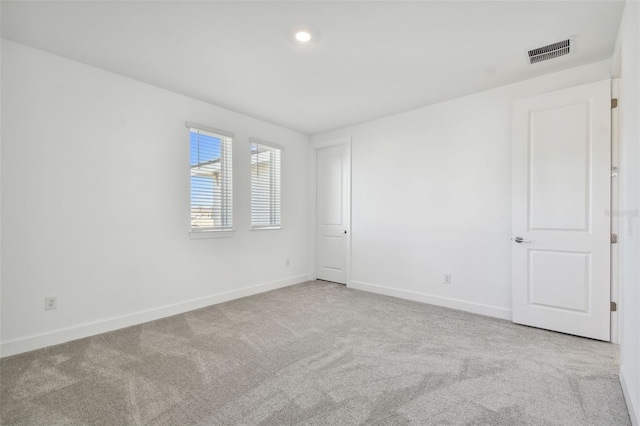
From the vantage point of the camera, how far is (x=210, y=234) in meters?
3.91

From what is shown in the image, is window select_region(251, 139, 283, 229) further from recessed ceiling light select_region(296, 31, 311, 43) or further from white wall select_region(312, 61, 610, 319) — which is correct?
recessed ceiling light select_region(296, 31, 311, 43)

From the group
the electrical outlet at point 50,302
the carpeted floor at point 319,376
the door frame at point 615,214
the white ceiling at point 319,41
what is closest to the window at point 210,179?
the white ceiling at point 319,41

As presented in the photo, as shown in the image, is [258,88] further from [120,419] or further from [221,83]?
[120,419]

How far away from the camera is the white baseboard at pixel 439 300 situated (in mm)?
3416

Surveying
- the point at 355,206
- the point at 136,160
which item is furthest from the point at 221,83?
the point at 355,206

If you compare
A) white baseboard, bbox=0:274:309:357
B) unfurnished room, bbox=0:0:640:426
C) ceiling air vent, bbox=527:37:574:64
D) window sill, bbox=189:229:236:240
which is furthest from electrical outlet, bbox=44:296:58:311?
ceiling air vent, bbox=527:37:574:64

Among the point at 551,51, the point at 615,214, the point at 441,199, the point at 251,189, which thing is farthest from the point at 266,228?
the point at 615,214

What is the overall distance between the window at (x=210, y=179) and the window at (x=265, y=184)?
1.40 ft

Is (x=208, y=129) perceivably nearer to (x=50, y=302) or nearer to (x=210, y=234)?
(x=210, y=234)

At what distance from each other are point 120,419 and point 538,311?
142 inches

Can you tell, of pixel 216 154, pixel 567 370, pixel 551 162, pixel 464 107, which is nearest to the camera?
pixel 567 370

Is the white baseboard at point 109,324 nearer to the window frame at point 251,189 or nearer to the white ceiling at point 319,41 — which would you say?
the window frame at point 251,189

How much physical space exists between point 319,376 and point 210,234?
7.93 ft

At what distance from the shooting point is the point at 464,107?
3.68m
